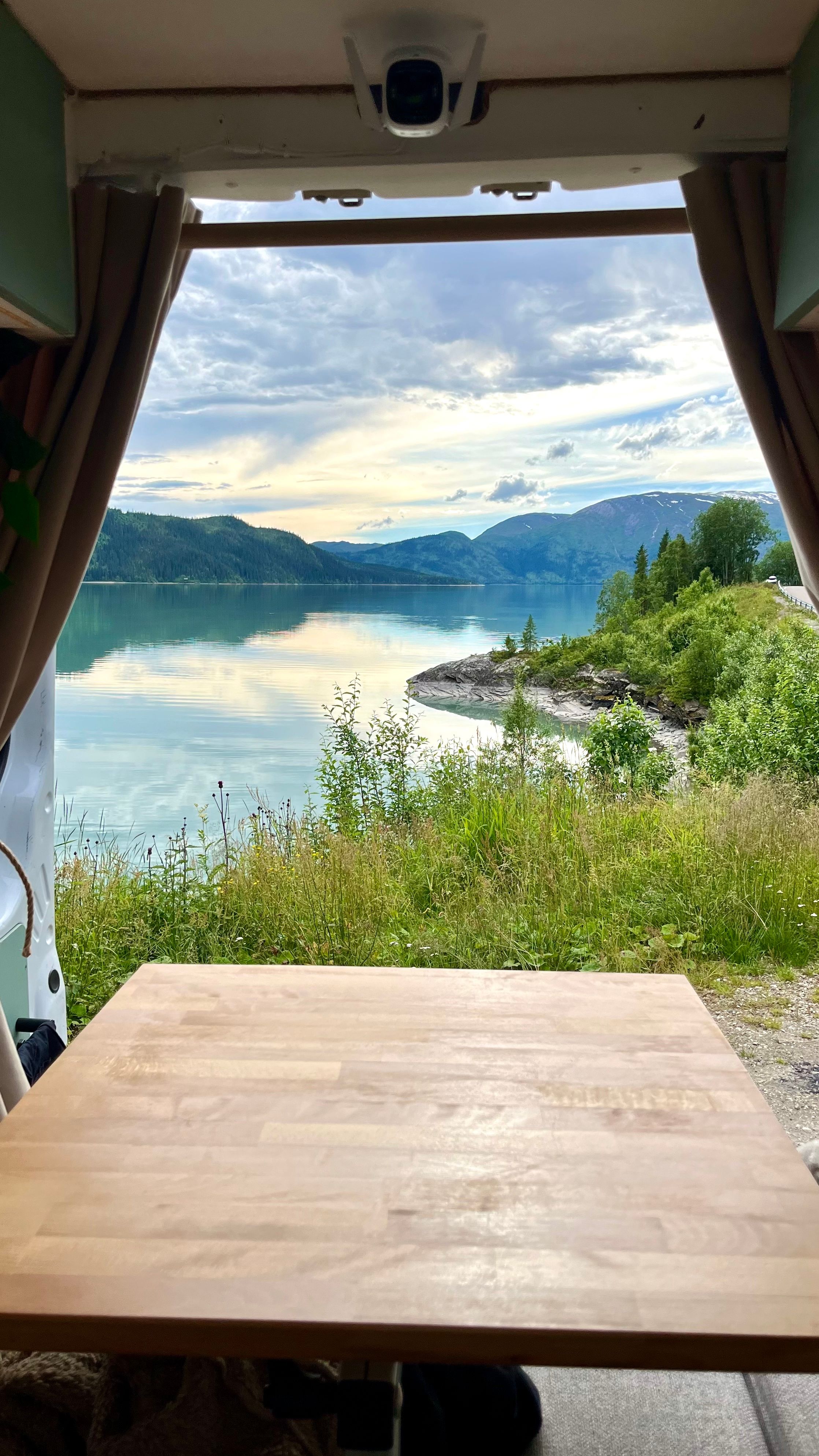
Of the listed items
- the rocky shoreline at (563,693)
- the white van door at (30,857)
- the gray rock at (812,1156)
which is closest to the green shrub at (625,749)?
the rocky shoreline at (563,693)

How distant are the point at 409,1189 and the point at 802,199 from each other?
1820 mm

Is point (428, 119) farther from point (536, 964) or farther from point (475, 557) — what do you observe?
point (475, 557)

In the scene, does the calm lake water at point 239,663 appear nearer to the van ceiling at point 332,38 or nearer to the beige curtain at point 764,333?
the beige curtain at point 764,333

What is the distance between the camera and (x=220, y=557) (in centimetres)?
861

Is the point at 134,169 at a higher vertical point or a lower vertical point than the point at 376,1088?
higher

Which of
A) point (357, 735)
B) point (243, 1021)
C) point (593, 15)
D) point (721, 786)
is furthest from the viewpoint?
point (357, 735)

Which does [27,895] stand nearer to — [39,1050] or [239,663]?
[39,1050]

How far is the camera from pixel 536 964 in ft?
11.1

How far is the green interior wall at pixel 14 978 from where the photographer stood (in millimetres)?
1969

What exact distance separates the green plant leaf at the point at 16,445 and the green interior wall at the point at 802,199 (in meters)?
1.46

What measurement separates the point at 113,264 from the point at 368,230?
21.0 inches

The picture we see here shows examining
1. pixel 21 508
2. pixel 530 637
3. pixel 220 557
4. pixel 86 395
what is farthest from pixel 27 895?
pixel 530 637

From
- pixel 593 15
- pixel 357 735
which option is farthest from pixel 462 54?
pixel 357 735

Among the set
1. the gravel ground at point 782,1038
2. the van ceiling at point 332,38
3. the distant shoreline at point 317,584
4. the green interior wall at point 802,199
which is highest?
the van ceiling at point 332,38
